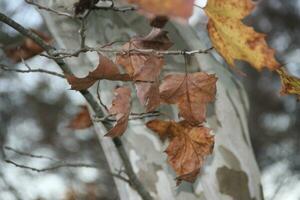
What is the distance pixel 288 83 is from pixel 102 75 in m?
0.33

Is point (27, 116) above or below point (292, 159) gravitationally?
above

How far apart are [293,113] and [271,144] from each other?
403 mm

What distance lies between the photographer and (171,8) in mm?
468

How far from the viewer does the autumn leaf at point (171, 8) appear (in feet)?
1.52

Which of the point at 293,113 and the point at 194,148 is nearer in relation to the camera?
the point at 194,148

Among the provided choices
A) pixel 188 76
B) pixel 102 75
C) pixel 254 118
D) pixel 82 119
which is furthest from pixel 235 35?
pixel 254 118

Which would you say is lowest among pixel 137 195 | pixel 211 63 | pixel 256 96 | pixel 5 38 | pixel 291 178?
pixel 137 195

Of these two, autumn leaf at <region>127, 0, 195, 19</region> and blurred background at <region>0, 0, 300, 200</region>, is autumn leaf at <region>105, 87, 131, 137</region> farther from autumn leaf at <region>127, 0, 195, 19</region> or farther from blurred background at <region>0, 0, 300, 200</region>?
blurred background at <region>0, 0, 300, 200</region>

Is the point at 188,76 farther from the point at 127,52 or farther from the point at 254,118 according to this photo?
the point at 254,118

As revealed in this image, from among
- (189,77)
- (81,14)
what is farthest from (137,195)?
(81,14)

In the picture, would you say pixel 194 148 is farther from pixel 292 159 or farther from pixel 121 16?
pixel 292 159

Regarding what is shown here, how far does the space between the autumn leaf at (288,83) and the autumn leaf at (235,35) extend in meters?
0.02

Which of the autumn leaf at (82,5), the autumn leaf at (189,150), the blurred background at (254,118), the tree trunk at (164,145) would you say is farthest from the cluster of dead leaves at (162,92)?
the blurred background at (254,118)

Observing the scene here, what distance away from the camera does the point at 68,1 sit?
1.42m
